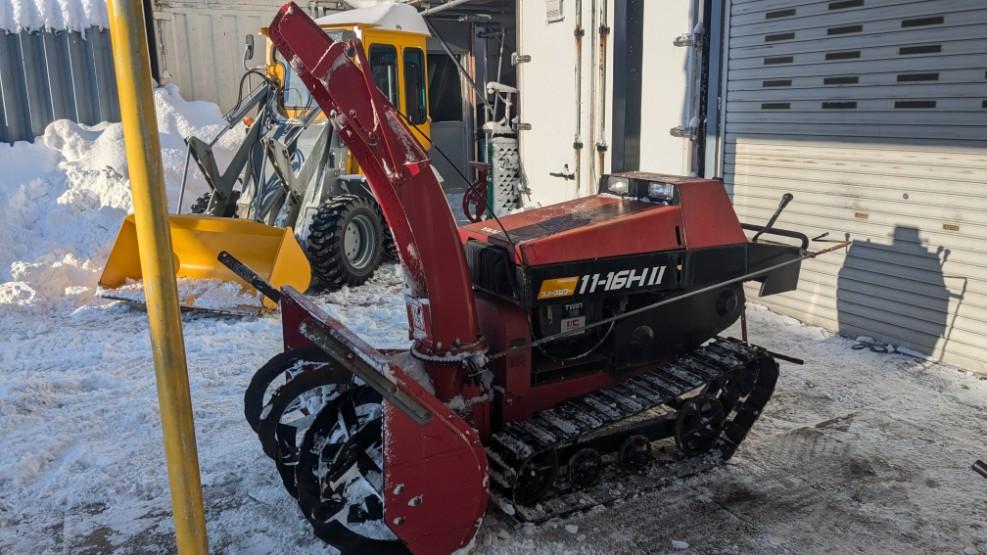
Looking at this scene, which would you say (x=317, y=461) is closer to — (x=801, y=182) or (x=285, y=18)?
(x=285, y=18)

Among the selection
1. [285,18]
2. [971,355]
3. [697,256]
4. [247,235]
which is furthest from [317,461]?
[971,355]

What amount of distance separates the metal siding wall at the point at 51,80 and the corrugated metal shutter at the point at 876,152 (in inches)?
364

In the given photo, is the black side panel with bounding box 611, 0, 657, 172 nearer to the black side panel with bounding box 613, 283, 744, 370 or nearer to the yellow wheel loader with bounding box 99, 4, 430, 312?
the yellow wheel loader with bounding box 99, 4, 430, 312

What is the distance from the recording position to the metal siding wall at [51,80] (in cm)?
1110

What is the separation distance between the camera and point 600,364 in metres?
4.16

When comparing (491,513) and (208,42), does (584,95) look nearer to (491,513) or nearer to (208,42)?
(491,513)

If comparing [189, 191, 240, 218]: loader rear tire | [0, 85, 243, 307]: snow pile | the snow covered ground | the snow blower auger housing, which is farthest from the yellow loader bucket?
the snow blower auger housing

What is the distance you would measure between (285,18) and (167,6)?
36.6 ft

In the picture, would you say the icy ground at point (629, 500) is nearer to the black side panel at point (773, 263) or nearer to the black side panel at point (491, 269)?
the black side panel at point (773, 263)

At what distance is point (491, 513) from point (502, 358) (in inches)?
28.6

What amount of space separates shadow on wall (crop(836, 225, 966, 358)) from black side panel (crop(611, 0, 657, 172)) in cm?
276

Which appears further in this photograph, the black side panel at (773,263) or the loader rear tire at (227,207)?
the loader rear tire at (227,207)

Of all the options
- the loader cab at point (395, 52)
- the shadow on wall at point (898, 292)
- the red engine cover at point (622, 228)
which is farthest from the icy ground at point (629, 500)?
the loader cab at point (395, 52)

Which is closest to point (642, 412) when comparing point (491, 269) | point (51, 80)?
point (491, 269)
